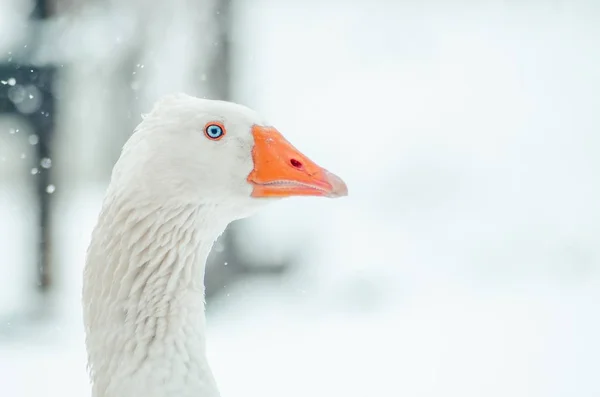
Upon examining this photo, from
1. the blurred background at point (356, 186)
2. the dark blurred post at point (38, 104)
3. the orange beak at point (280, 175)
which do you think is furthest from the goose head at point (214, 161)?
the dark blurred post at point (38, 104)

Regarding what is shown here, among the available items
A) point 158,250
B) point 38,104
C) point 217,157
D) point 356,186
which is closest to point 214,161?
point 217,157

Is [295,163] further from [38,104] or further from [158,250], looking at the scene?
[38,104]

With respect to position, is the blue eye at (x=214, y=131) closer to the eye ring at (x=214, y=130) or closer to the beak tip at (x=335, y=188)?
the eye ring at (x=214, y=130)

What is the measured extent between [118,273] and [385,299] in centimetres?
192

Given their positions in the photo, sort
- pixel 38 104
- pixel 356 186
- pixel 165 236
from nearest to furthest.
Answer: pixel 165 236
pixel 38 104
pixel 356 186

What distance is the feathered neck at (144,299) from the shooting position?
0.87m

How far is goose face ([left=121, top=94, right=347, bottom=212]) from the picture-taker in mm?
869

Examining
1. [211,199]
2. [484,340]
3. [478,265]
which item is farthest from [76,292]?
[211,199]

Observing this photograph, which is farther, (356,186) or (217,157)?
(356,186)

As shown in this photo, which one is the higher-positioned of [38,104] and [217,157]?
[217,157]

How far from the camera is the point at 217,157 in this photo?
89cm

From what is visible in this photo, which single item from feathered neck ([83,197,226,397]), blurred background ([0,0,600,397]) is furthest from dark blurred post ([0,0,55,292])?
feathered neck ([83,197,226,397])

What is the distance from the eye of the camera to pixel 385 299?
8.89 ft

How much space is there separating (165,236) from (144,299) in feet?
0.24
